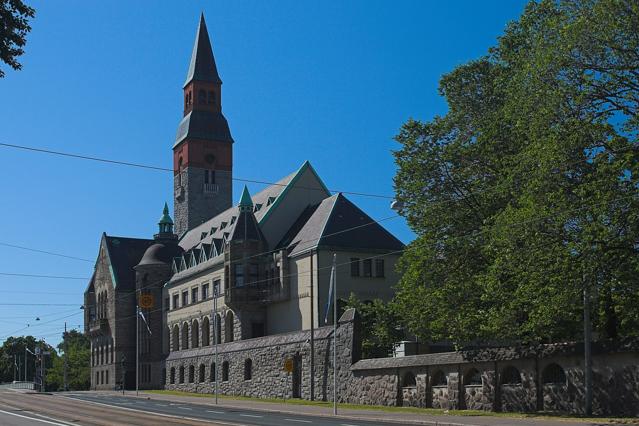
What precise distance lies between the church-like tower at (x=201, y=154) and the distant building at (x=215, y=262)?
0.12m

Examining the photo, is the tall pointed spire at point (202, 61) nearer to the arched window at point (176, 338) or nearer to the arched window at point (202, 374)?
the arched window at point (176, 338)

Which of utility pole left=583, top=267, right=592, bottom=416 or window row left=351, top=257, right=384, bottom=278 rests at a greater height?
window row left=351, top=257, right=384, bottom=278

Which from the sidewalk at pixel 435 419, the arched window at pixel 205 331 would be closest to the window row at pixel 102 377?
the arched window at pixel 205 331

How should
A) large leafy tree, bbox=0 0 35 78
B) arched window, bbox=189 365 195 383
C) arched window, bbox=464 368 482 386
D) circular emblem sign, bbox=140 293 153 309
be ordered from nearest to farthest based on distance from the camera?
1. large leafy tree, bbox=0 0 35 78
2. arched window, bbox=464 368 482 386
3. arched window, bbox=189 365 195 383
4. circular emblem sign, bbox=140 293 153 309

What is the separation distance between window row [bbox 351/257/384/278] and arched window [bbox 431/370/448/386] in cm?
2330

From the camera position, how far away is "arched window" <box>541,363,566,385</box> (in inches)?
1271

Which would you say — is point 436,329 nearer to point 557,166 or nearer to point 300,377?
point 557,166

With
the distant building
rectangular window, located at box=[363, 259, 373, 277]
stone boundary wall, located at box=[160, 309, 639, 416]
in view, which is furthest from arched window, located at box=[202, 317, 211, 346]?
rectangular window, located at box=[363, 259, 373, 277]

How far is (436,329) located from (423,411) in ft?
11.4

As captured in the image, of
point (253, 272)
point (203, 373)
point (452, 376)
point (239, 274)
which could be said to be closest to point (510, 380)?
point (452, 376)

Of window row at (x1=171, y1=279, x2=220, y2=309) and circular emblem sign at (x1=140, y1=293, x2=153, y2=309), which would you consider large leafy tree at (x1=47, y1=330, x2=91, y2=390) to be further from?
window row at (x1=171, y1=279, x2=220, y2=309)

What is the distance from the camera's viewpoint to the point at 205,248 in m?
75.4

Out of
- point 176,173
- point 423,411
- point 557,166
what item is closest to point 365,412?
point 423,411

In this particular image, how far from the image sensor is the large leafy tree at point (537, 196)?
90.4 feet
